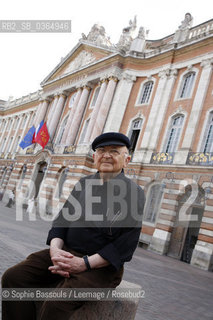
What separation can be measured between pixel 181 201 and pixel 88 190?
14.6m

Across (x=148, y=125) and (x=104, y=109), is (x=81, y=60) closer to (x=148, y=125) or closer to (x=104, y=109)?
(x=104, y=109)

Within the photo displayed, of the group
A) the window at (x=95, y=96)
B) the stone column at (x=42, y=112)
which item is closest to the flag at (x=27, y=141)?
the window at (x=95, y=96)

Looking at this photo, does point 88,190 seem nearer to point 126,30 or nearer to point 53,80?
point 126,30

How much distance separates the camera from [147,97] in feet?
70.8

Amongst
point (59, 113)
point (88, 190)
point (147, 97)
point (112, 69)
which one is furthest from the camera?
point (59, 113)

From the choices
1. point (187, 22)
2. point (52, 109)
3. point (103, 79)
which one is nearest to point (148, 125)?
point (103, 79)

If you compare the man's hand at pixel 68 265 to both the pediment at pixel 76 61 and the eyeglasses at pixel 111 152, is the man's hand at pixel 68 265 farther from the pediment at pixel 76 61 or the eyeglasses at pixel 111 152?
the pediment at pixel 76 61

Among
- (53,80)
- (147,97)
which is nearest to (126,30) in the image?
(147,97)

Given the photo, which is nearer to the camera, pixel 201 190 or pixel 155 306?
pixel 155 306

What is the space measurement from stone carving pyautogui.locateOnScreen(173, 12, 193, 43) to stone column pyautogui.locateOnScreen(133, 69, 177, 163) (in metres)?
2.40

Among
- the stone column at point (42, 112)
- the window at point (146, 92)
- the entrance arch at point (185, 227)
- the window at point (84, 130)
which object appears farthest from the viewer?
the stone column at point (42, 112)

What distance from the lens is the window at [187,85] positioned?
18.9 m

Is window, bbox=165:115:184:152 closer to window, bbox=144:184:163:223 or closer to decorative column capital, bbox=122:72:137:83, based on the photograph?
window, bbox=144:184:163:223

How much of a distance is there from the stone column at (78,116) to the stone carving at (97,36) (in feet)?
17.5
